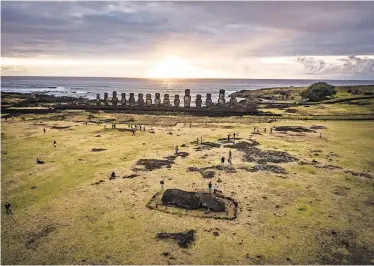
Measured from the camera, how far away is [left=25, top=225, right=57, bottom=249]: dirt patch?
21.1m

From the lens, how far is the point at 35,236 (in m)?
22.2

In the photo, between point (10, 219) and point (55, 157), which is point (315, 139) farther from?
point (10, 219)

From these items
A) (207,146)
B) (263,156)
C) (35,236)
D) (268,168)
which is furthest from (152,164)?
(35,236)

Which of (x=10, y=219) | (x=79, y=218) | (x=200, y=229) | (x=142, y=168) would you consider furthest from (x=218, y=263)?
(x=142, y=168)

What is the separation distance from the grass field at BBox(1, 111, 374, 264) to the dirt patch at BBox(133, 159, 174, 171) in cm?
87

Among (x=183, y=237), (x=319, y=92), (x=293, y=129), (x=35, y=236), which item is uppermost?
(x=319, y=92)

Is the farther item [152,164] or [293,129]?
[293,129]

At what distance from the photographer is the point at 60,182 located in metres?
31.8

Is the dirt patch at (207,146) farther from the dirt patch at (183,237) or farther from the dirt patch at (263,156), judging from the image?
the dirt patch at (183,237)

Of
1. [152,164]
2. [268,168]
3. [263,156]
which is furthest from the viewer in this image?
[263,156]

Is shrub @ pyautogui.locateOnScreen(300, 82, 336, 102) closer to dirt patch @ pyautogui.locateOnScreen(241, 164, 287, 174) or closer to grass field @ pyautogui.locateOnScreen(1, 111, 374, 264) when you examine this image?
grass field @ pyautogui.locateOnScreen(1, 111, 374, 264)

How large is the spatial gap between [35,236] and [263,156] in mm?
26387

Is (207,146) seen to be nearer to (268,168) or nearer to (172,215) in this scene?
(268,168)

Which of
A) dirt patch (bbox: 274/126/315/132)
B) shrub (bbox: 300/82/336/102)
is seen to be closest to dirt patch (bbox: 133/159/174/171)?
dirt patch (bbox: 274/126/315/132)
